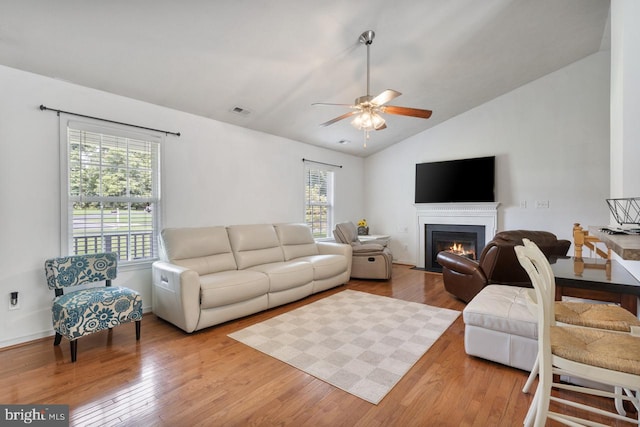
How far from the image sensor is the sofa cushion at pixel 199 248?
337cm

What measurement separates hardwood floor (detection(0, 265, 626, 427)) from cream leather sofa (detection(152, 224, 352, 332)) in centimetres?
36

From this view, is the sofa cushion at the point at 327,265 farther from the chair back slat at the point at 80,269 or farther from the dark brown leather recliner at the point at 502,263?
the chair back slat at the point at 80,269

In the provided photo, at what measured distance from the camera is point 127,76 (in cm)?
297

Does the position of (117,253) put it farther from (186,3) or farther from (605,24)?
(605,24)

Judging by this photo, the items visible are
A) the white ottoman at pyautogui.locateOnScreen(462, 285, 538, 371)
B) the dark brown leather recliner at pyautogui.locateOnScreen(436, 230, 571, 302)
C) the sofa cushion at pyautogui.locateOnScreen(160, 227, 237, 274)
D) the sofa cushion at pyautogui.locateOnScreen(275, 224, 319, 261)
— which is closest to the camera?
the white ottoman at pyautogui.locateOnScreen(462, 285, 538, 371)

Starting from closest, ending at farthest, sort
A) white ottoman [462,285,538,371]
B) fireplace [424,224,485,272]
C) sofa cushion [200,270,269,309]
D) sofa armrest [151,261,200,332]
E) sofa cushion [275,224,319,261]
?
white ottoman [462,285,538,371]
sofa armrest [151,261,200,332]
sofa cushion [200,270,269,309]
sofa cushion [275,224,319,261]
fireplace [424,224,485,272]

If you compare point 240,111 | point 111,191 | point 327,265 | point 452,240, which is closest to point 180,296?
point 111,191

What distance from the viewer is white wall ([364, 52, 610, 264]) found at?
172 inches

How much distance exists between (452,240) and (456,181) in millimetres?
1153

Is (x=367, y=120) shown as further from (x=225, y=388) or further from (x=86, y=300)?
(x=86, y=300)

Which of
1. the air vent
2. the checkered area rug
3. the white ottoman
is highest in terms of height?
the air vent

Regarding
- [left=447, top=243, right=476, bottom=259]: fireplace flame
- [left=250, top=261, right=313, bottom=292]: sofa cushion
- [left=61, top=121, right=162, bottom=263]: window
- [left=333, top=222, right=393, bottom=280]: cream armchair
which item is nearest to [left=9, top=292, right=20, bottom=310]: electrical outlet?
[left=61, top=121, right=162, bottom=263]: window

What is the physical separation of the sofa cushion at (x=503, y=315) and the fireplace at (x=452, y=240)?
117 inches

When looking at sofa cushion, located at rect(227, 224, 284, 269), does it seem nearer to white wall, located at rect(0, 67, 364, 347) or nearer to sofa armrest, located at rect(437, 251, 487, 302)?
white wall, located at rect(0, 67, 364, 347)
